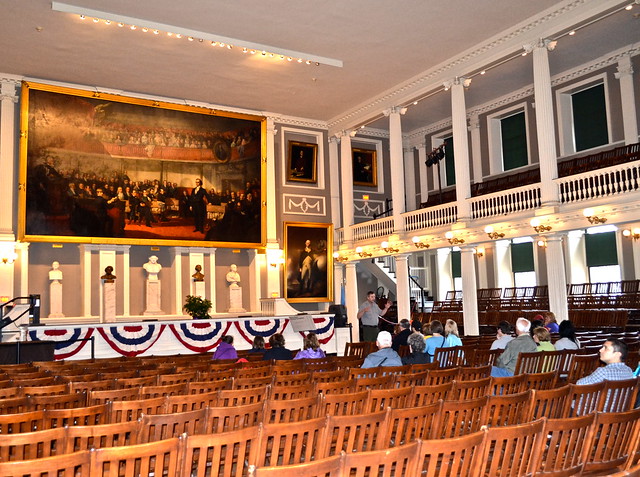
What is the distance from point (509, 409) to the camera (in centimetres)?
539

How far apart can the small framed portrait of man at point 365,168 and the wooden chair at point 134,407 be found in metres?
21.7

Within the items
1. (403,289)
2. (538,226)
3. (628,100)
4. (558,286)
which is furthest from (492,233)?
(628,100)

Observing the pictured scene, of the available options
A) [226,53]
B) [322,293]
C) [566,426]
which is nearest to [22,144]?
[226,53]

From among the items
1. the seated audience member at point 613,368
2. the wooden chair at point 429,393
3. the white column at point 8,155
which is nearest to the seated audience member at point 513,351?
the seated audience member at point 613,368

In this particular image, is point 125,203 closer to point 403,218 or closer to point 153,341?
point 153,341

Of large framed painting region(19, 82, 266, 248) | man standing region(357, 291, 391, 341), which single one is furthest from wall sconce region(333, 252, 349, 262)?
man standing region(357, 291, 391, 341)

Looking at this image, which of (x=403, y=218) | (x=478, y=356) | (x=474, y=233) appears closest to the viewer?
(x=478, y=356)

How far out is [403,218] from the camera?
22.0 metres

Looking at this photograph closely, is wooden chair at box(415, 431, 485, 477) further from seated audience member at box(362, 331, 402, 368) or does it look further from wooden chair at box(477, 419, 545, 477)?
seated audience member at box(362, 331, 402, 368)

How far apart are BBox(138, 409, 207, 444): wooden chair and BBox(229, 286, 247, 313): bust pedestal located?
18608 millimetres

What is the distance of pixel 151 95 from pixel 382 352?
56.1ft

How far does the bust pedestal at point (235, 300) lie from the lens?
23266 mm

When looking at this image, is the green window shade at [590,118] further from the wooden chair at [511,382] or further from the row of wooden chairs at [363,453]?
the row of wooden chairs at [363,453]

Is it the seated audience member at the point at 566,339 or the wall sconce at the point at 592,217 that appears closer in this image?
the seated audience member at the point at 566,339
